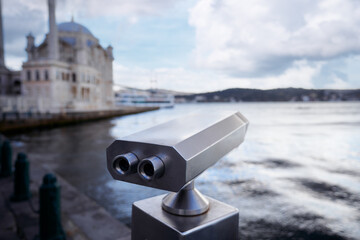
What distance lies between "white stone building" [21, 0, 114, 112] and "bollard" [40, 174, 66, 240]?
37.4 meters

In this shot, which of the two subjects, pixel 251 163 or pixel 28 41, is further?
pixel 28 41

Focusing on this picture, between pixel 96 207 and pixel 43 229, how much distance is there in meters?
1.33

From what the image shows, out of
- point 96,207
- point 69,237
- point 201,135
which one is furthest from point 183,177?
point 96,207

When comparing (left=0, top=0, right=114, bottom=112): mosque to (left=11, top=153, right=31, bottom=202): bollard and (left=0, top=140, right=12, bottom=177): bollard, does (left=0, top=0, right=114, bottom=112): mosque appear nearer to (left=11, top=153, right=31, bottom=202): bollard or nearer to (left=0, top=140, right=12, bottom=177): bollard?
(left=0, top=140, right=12, bottom=177): bollard

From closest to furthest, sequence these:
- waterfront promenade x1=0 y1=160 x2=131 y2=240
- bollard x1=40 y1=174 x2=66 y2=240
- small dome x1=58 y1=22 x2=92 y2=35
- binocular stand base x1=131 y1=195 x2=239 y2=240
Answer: binocular stand base x1=131 y1=195 x2=239 y2=240, bollard x1=40 y1=174 x2=66 y2=240, waterfront promenade x1=0 y1=160 x2=131 y2=240, small dome x1=58 y1=22 x2=92 y2=35

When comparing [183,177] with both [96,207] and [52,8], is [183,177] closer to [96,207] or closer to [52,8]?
[96,207]

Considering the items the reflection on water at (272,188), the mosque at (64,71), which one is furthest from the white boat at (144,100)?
the reflection on water at (272,188)

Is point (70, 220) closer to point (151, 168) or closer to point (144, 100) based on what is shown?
point (151, 168)

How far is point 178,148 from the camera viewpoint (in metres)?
0.80

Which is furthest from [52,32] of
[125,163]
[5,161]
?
[125,163]

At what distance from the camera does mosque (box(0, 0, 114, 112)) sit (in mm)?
42594

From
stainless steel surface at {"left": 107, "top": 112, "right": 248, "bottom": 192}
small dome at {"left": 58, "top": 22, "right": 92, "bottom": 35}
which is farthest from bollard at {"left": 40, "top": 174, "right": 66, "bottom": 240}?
small dome at {"left": 58, "top": 22, "right": 92, "bottom": 35}

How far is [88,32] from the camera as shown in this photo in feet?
200

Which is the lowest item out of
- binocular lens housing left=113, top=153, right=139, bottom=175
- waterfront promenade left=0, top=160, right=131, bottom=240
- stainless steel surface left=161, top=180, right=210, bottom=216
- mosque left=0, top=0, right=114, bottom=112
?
waterfront promenade left=0, top=160, right=131, bottom=240
